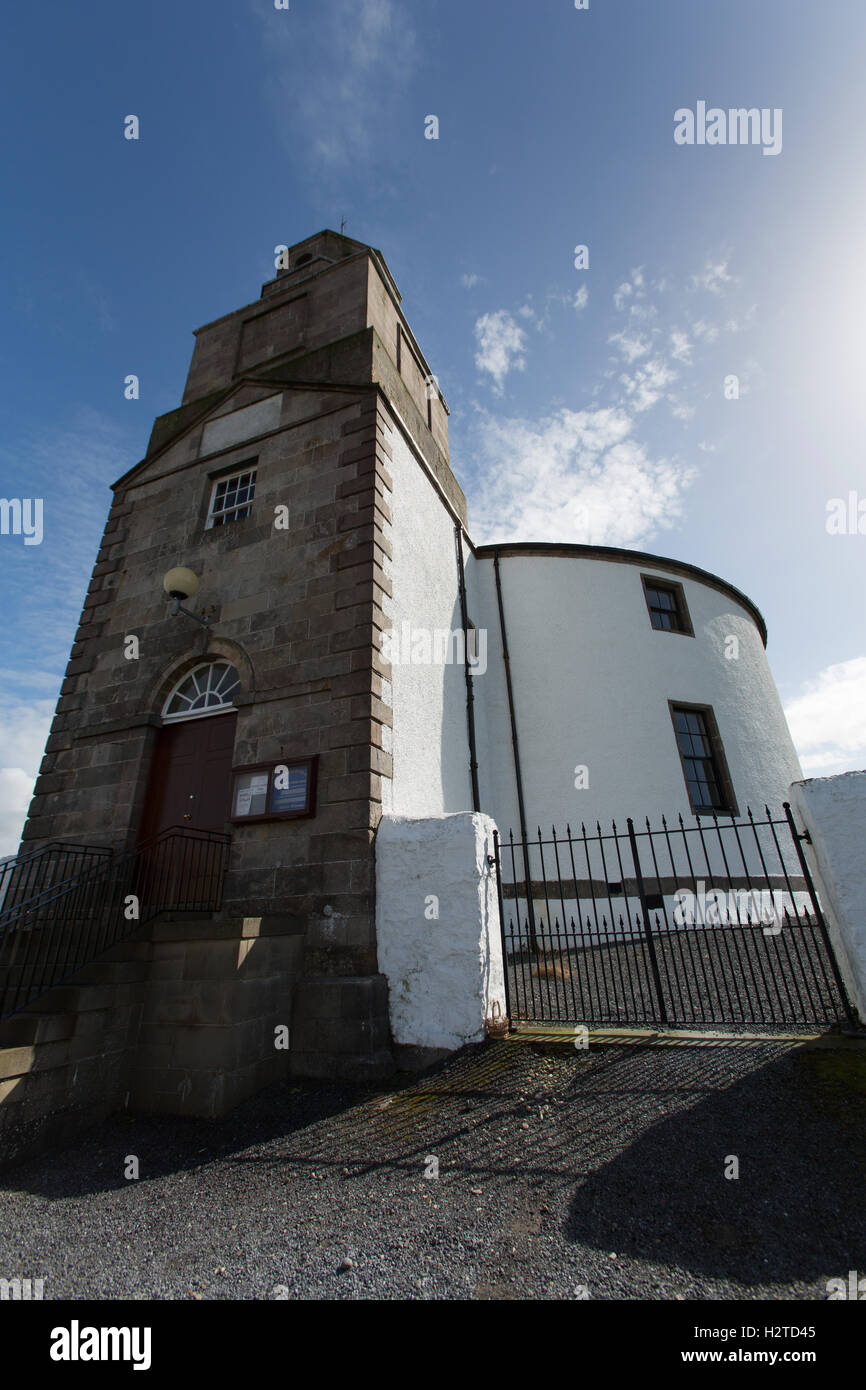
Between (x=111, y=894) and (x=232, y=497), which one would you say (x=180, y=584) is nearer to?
(x=232, y=497)

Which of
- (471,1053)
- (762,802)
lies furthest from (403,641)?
(762,802)

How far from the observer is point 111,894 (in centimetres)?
798

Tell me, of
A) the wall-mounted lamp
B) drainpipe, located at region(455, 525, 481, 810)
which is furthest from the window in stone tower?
drainpipe, located at region(455, 525, 481, 810)

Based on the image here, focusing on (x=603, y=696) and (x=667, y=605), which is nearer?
(x=603, y=696)

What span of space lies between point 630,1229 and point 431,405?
15.4 m

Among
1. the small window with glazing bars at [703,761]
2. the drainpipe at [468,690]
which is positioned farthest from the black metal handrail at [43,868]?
the small window with glazing bars at [703,761]

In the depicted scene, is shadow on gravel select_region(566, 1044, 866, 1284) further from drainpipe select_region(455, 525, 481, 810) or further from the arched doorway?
drainpipe select_region(455, 525, 481, 810)

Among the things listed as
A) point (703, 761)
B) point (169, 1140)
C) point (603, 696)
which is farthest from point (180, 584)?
point (703, 761)

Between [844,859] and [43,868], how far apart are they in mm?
9809

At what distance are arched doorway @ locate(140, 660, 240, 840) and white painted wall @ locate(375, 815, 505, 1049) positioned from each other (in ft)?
9.76

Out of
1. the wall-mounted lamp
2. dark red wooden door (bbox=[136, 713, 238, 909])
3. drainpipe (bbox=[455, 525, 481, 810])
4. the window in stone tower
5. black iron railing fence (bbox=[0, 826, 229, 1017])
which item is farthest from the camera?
drainpipe (bbox=[455, 525, 481, 810])

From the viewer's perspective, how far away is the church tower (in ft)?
21.5

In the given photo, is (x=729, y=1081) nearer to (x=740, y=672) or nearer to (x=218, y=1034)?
(x=218, y=1034)

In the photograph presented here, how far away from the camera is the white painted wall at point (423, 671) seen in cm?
868
